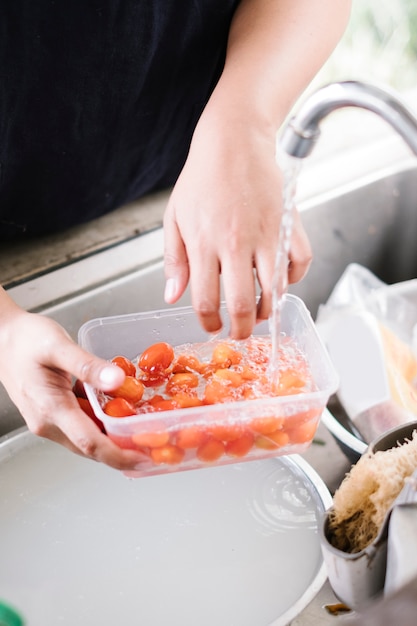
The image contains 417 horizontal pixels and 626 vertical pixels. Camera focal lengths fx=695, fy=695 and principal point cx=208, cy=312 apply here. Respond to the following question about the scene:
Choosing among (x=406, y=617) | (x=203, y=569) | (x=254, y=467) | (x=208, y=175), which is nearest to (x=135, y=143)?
(x=208, y=175)

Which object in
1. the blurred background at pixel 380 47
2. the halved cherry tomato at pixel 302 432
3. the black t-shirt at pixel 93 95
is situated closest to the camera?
the halved cherry tomato at pixel 302 432

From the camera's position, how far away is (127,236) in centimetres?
119

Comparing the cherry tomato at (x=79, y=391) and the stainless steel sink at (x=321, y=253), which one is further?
the stainless steel sink at (x=321, y=253)

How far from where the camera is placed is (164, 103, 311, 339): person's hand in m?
0.69

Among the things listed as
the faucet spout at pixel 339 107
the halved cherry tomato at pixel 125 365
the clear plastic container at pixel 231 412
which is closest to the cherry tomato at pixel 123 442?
the clear plastic container at pixel 231 412

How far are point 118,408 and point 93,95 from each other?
1.54 feet

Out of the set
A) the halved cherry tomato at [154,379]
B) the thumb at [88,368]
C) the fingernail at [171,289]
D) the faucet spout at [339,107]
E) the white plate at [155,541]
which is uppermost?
the faucet spout at [339,107]

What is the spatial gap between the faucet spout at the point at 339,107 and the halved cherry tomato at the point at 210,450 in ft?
1.03

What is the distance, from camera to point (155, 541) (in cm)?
86

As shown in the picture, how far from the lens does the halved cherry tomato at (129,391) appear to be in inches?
29.8

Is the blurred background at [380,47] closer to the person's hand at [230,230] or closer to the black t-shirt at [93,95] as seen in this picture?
the black t-shirt at [93,95]

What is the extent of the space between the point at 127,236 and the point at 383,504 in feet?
2.29

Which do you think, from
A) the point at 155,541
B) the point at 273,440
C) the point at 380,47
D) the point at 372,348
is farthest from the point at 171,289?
the point at 380,47

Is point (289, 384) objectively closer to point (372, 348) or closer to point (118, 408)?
point (118, 408)
